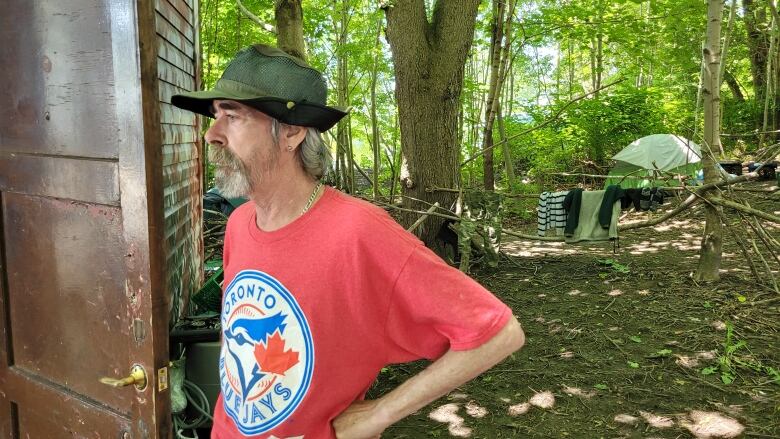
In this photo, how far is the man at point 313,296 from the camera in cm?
145

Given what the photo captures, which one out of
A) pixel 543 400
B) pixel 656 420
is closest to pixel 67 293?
pixel 543 400

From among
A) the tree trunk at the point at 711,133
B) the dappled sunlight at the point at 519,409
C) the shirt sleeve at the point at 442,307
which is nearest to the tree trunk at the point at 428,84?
the tree trunk at the point at 711,133

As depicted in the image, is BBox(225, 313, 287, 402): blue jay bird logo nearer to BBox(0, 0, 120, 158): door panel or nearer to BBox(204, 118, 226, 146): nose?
BBox(204, 118, 226, 146): nose

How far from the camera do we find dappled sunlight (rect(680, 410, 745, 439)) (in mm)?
3824

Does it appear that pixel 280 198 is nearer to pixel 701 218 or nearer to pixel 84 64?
pixel 84 64

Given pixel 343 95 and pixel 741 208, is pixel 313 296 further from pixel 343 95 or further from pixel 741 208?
pixel 343 95

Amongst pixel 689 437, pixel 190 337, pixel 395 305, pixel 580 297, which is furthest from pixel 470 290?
pixel 580 297

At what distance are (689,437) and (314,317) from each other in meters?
3.39

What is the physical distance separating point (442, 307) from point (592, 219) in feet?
22.9

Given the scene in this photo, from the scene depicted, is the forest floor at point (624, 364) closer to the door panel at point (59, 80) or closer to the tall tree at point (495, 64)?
the door panel at point (59, 80)

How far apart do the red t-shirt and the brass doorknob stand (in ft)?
1.15

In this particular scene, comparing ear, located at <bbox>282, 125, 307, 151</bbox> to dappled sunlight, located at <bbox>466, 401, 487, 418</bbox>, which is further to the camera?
dappled sunlight, located at <bbox>466, 401, 487, 418</bbox>

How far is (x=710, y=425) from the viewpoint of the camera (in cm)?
394

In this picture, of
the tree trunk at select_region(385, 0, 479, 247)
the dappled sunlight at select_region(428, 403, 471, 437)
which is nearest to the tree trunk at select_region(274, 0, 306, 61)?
the tree trunk at select_region(385, 0, 479, 247)
